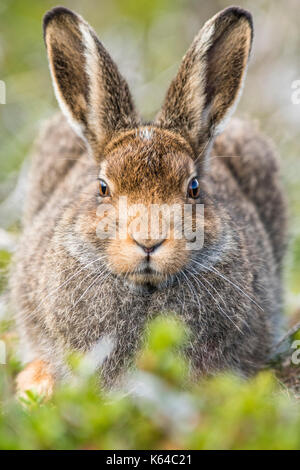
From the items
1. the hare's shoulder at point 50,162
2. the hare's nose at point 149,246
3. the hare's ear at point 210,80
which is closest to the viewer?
the hare's nose at point 149,246

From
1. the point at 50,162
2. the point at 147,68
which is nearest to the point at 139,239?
the point at 50,162

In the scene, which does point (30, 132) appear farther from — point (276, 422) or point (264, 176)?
point (276, 422)

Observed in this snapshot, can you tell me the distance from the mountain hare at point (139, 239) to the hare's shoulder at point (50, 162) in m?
0.99

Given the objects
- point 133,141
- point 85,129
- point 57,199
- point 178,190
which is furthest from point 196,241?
point 57,199

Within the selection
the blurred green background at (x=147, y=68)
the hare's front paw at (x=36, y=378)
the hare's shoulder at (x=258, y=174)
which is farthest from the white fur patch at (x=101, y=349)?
the blurred green background at (x=147, y=68)

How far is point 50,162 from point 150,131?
2.61 meters

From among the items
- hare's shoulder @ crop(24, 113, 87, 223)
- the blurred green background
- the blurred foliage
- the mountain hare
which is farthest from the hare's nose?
the blurred green background

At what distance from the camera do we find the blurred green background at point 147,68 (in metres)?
8.22

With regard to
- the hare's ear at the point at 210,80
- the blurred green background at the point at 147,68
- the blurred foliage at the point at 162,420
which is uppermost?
the blurred green background at the point at 147,68

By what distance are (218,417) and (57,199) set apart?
3789 millimetres

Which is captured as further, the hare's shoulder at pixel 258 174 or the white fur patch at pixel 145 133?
the hare's shoulder at pixel 258 174

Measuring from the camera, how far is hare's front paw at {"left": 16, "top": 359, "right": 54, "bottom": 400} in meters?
4.80

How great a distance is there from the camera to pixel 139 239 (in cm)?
368

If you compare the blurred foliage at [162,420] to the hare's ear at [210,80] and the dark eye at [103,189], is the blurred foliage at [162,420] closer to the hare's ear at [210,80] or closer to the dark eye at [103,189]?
the dark eye at [103,189]
